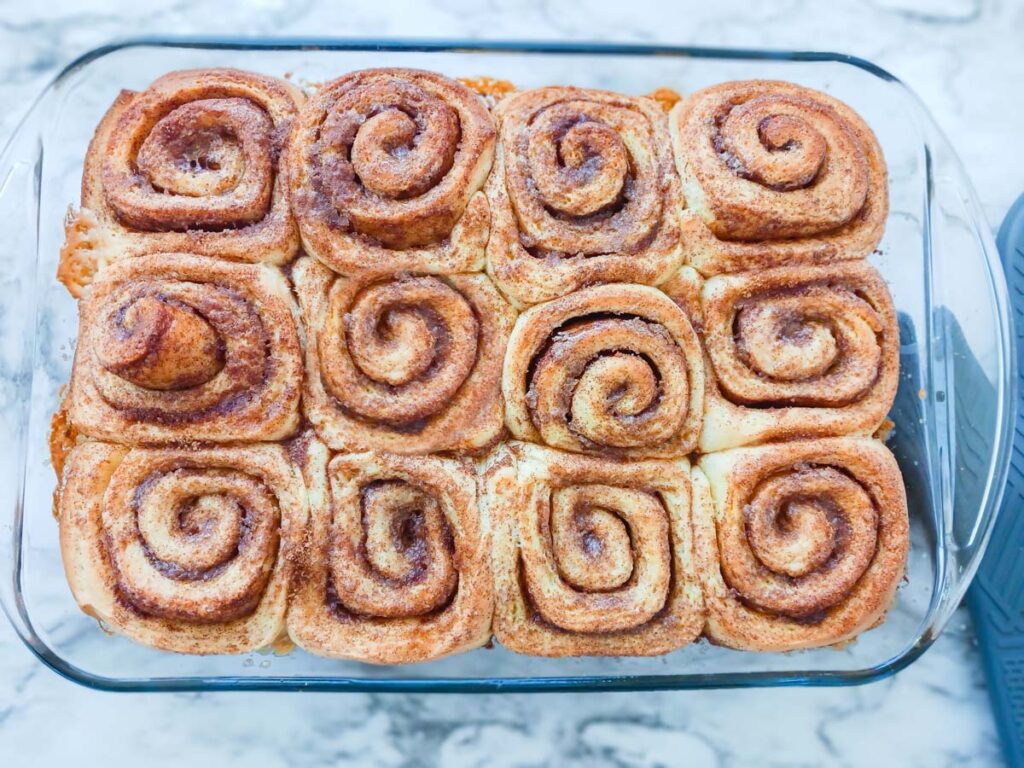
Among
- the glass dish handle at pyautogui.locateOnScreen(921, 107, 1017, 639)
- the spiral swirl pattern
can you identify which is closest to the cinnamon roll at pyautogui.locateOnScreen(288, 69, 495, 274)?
the spiral swirl pattern

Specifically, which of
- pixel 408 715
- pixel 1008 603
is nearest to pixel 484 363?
pixel 408 715

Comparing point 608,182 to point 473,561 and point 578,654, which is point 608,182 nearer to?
point 473,561

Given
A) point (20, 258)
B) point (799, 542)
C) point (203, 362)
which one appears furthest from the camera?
point (20, 258)

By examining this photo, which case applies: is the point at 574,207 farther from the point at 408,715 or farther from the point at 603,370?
the point at 408,715

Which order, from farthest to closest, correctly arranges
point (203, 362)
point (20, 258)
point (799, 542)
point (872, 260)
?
point (872, 260) < point (20, 258) < point (799, 542) < point (203, 362)

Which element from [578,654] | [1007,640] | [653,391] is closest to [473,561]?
[578,654]

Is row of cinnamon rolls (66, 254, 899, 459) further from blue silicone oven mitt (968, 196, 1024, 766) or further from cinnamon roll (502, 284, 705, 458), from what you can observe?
blue silicone oven mitt (968, 196, 1024, 766)

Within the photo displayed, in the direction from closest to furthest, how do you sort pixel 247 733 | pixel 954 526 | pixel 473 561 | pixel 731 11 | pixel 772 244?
pixel 473 561, pixel 772 244, pixel 954 526, pixel 247 733, pixel 731 11
